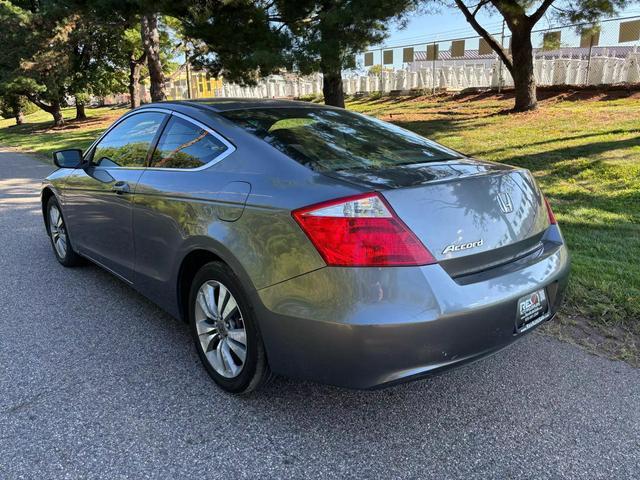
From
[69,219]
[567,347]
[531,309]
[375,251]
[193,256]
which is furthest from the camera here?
[69,219]

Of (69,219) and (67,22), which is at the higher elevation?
(67,22)

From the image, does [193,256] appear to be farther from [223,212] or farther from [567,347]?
[567,347]

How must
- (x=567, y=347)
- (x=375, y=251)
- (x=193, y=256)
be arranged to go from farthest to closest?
(x=567, y=347) → (x=193, y=256) → (x=375, y=251)

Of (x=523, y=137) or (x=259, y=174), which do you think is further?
(x=523, y=137)

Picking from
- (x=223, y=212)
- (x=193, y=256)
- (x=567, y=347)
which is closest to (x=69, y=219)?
(x=193, y=256)

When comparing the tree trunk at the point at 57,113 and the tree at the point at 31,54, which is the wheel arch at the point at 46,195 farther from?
the tree trunk at the point at 57,113

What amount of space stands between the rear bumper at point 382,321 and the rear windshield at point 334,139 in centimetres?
66

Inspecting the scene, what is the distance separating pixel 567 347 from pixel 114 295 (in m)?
3.38

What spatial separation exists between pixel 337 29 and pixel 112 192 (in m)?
8.25

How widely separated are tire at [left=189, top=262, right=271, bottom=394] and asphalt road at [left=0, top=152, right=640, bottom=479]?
14 cm

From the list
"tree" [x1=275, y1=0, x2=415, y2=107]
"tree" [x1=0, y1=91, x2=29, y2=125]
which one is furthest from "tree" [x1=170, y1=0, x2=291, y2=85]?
"tree" [x1=0, y1=91, x2=29, y2=125]

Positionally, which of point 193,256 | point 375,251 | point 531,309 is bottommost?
point 531,309

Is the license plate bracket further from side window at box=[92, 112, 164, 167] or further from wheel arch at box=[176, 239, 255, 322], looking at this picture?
side window at box=[92, 112, 164, 167]

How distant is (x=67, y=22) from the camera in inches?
805
